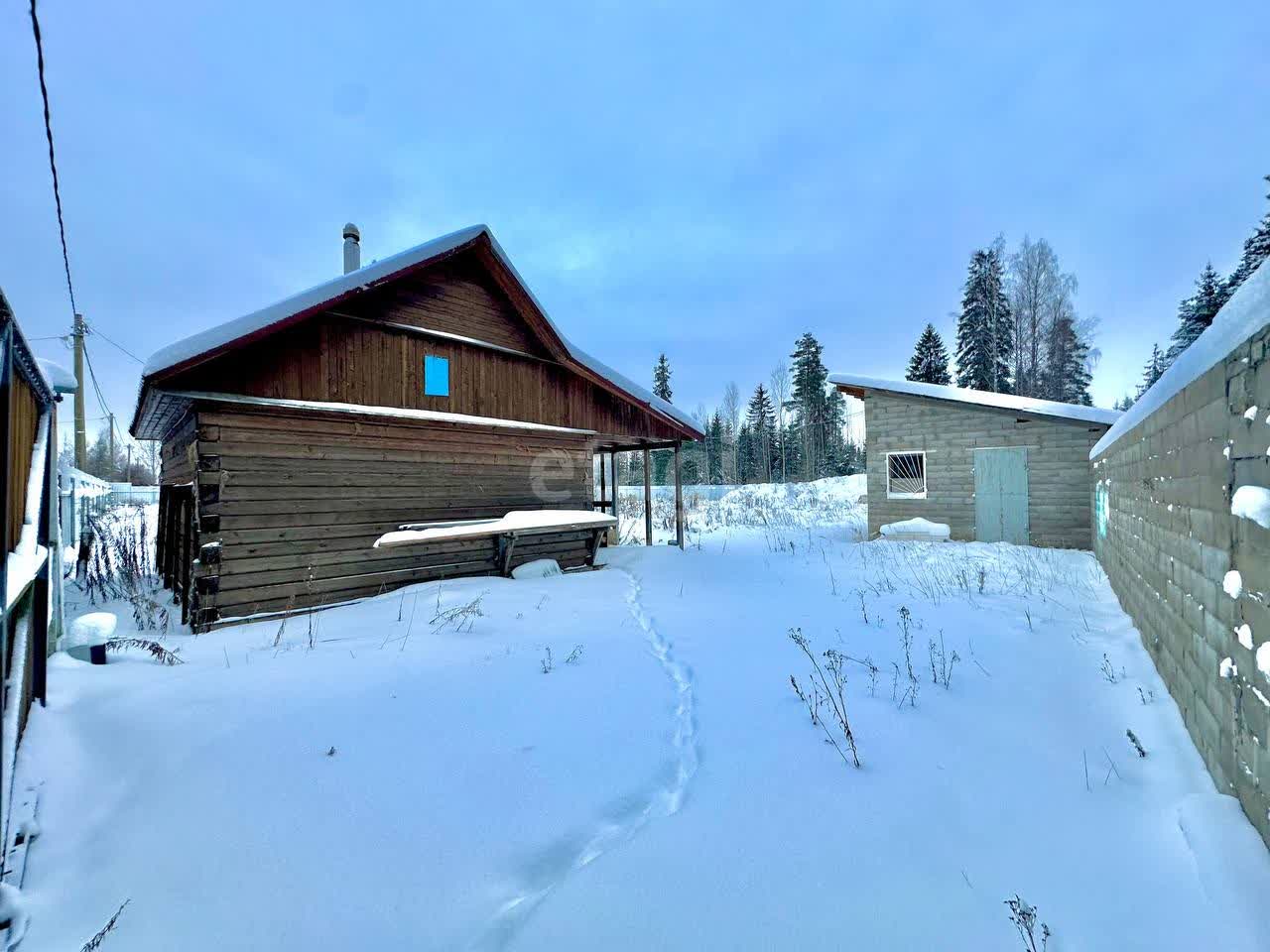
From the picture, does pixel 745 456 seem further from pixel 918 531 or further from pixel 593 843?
pixel 593 843

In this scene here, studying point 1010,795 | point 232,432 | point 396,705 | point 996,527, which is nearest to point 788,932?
point 1010,795

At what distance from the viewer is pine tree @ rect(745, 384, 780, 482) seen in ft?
149

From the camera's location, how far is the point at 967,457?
13.9 metres

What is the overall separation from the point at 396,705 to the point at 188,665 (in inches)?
86.8

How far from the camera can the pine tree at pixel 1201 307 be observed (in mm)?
23000

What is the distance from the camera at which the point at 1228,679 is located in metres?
2.41

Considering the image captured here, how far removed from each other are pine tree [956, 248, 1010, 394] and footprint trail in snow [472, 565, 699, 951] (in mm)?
31139

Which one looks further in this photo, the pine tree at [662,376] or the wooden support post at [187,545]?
the pine tree at [662,376]

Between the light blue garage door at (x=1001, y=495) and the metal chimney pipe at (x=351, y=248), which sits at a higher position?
the metal chimney pipe at (x=351, y=248)

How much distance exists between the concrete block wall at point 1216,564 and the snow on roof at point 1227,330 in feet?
0.15

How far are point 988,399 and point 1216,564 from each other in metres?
12.6

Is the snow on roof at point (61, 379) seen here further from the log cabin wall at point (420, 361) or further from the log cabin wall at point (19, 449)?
the log cabin wall at point (420, 361)

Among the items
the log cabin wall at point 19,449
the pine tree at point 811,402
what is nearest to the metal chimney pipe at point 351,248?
the log cabin wall at point 19,449

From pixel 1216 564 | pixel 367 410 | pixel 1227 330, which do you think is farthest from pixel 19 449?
pixel 1216 564
